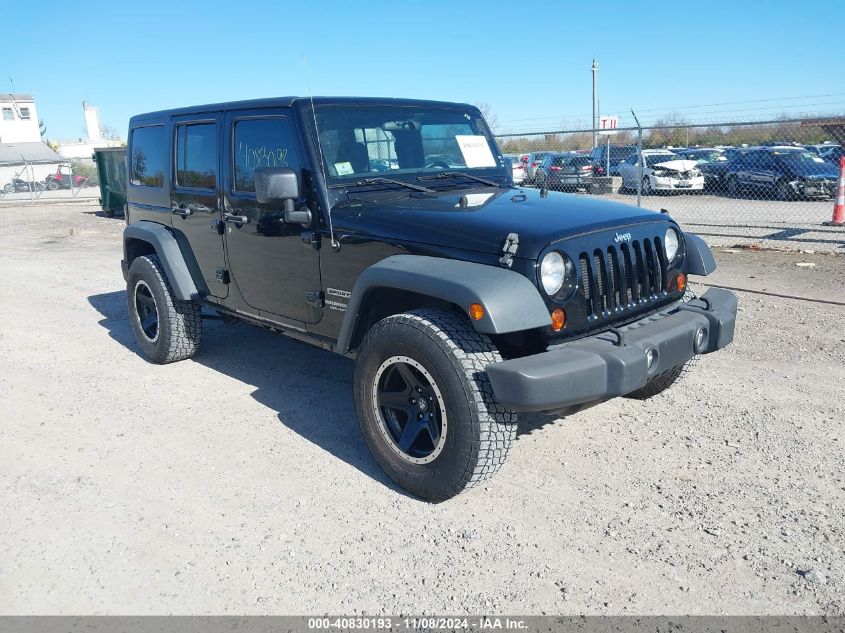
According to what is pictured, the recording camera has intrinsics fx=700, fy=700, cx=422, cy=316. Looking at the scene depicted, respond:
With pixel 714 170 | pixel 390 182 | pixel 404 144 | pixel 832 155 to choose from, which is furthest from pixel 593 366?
pixel 714 170

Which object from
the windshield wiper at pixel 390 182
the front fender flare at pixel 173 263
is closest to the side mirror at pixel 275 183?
the windshield wiper at pixel 390 182

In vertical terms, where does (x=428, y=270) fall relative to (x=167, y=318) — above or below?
above

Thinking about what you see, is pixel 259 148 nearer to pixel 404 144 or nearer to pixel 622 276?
pixel 404 144

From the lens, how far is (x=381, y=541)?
124 inches

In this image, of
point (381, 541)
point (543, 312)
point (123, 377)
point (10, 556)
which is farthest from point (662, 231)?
point (123, 377)

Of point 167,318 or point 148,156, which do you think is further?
point 148,156

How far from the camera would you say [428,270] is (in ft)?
10.7

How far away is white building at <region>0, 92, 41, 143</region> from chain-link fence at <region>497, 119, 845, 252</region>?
211ft

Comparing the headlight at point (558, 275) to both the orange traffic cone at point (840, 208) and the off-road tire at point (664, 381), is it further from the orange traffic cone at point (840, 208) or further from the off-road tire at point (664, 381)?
the orange traffic cone at point (840, 208)

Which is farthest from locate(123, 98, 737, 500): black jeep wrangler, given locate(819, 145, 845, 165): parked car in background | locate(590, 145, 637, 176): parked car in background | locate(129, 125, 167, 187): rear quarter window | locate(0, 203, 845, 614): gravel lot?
locate(819, 145, 845, 165): parked car in background

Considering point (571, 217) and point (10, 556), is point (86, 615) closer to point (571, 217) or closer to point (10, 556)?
point (10, 556)

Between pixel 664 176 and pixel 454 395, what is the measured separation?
17.9 metres

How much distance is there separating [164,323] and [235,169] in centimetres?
154

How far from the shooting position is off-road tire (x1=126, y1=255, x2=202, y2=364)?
5438 mm
